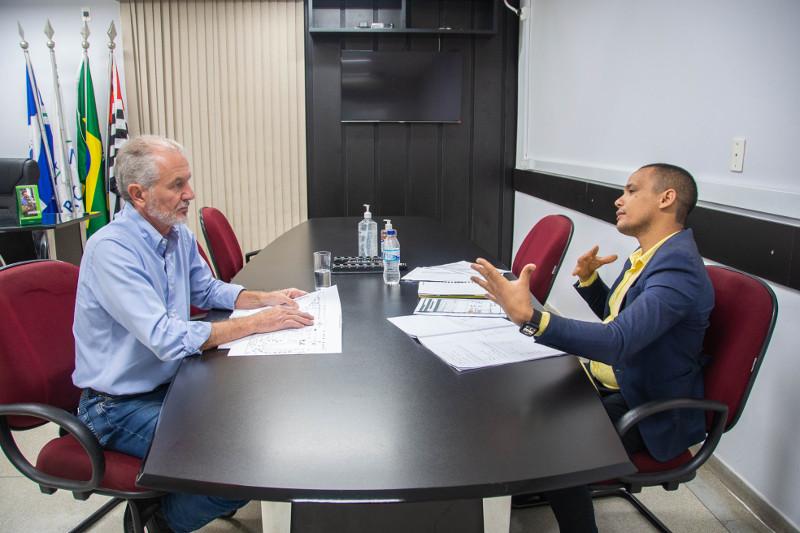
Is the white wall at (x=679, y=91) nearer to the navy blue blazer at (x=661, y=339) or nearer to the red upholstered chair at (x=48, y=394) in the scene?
the navy blue blazer at (x=661, y=339)

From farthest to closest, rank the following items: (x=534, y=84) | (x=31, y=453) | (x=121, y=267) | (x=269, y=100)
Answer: (x=269, y=100)
(x=534, y=84)
(x=31, y=453)
(x=121, y=267)

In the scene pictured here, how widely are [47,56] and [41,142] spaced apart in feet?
2.86

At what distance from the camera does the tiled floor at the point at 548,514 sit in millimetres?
1973

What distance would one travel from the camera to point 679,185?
1637 mm

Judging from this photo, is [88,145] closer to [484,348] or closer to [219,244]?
[219,244]

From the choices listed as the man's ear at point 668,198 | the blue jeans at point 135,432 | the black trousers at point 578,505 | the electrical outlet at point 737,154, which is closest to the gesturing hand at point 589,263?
the man's ear at point 668,198

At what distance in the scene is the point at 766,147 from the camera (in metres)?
2.03

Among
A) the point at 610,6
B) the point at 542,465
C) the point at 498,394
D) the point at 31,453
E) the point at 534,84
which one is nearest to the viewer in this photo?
the point at 542,465

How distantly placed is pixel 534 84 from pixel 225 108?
2.61 m

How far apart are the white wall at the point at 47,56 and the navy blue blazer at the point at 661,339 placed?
501cm

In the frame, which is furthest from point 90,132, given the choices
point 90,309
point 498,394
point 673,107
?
point 498,394

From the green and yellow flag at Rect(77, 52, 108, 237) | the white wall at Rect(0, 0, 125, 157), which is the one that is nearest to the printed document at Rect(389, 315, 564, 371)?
the green and yellow flag at Rect(77, 52, 108, 237)

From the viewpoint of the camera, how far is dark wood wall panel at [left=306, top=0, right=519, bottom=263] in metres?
4.92

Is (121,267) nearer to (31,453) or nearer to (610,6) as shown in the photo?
(31,453)
